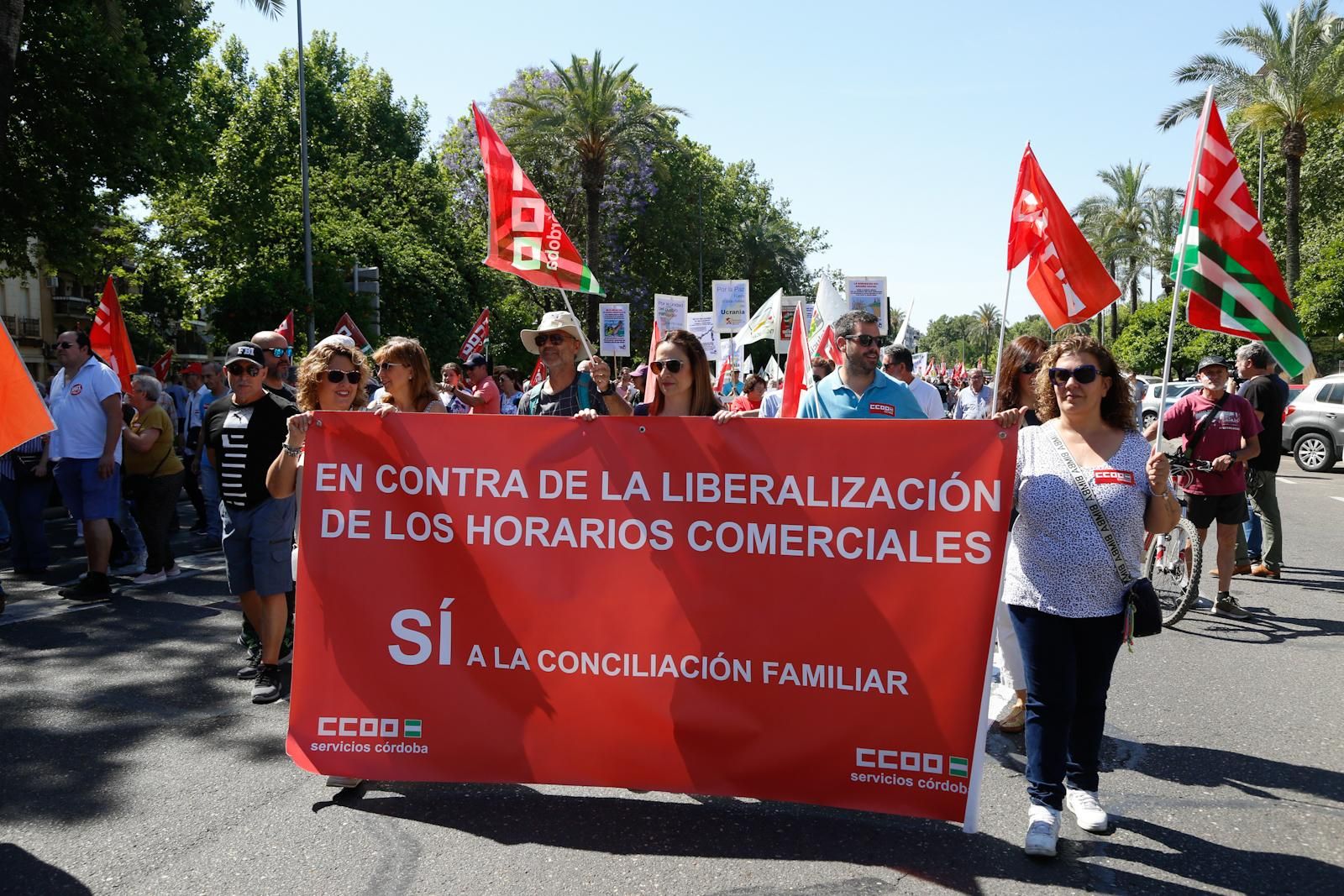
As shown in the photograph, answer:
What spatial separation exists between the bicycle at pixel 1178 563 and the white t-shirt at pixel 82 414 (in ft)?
24.2

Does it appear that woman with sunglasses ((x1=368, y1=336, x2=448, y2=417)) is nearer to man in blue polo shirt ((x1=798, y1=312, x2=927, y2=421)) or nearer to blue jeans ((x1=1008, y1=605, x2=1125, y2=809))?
man in blue polo shirt ((x1=798, y1=312, x2=927, y2=421))

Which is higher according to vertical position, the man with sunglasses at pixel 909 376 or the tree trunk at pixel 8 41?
the tree trunk at pixel 8 41

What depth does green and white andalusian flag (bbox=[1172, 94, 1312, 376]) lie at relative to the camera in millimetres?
4258

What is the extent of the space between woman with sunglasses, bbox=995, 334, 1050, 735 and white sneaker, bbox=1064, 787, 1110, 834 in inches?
38.2

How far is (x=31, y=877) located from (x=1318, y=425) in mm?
20530

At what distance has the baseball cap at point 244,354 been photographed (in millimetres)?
5445

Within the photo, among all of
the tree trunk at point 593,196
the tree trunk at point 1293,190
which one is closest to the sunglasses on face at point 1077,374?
the tree trunk at point 593,196

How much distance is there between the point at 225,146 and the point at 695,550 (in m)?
32.0

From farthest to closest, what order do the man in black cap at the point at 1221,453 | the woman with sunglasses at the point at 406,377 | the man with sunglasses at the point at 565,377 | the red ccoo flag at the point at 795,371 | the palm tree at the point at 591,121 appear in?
the palm tree at the point at 591,121 → the red ccoo flag at the point at 795,371 → the man in black cap at the point at 1221,453 → the woman with sunglasses at the point at 406,377 → the man with sunglasses at the point at 565,377

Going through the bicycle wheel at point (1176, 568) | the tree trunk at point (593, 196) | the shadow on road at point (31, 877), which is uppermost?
the tree trunk at point (593, 196)

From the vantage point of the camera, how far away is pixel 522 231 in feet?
18.1

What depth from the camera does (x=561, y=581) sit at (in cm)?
391

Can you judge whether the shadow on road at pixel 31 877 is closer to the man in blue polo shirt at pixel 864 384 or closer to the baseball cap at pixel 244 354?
the baseball cap at pixel 244 354

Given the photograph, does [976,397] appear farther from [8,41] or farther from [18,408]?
[8,41]
